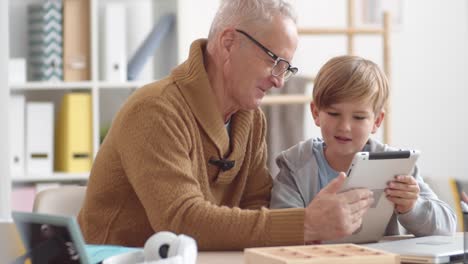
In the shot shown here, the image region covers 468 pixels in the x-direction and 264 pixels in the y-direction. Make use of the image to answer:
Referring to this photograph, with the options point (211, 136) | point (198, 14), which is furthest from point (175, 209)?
point (198, 14)

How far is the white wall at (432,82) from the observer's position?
5152mm

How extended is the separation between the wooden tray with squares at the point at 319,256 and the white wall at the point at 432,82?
153 inches

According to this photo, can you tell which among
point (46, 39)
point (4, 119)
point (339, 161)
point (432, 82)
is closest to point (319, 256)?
point (339, 161)

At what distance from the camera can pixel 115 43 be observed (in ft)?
13.3

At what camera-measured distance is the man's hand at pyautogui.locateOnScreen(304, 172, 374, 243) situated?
1619mm

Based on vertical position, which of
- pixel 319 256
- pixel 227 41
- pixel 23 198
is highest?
pixel 227 41

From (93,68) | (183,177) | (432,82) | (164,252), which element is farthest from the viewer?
(432,82)

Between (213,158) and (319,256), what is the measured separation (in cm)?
66

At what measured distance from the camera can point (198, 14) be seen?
448 centimetres

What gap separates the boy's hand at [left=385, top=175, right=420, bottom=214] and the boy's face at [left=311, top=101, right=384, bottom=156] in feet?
0.69

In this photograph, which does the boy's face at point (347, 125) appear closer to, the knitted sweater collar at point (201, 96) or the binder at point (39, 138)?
the knitted sweater collar at point (201, 96)

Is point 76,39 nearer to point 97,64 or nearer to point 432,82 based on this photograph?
point 97,64

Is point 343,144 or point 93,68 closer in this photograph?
point 343,144

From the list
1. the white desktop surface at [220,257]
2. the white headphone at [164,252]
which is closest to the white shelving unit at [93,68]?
the white desktop surface at [220,257]
